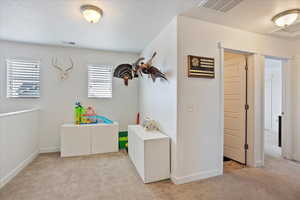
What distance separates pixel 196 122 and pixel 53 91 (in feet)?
11.4

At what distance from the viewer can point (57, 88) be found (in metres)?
3.70

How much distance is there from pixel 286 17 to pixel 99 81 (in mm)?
3898

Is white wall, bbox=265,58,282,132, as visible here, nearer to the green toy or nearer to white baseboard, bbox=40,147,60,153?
the green toy

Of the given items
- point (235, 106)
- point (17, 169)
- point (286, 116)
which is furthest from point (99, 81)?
point (286, 116)

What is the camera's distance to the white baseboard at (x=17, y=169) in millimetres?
2200

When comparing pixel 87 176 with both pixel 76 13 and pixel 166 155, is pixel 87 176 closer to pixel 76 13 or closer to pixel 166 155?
pixel 166 155

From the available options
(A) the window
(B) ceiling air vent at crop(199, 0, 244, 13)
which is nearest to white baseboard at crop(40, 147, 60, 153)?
(A) the window

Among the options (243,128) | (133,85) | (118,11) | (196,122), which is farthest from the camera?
(133,85)

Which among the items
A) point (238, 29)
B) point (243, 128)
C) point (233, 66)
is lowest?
point (243, 128)

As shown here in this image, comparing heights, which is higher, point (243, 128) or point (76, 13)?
point (76, 13)

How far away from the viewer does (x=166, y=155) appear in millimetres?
2371

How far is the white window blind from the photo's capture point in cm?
338

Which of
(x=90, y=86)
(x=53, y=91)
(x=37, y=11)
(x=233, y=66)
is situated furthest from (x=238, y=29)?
(x=53, y=91)

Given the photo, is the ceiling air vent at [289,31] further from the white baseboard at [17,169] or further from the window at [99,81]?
the white baseboard at [17,169]
